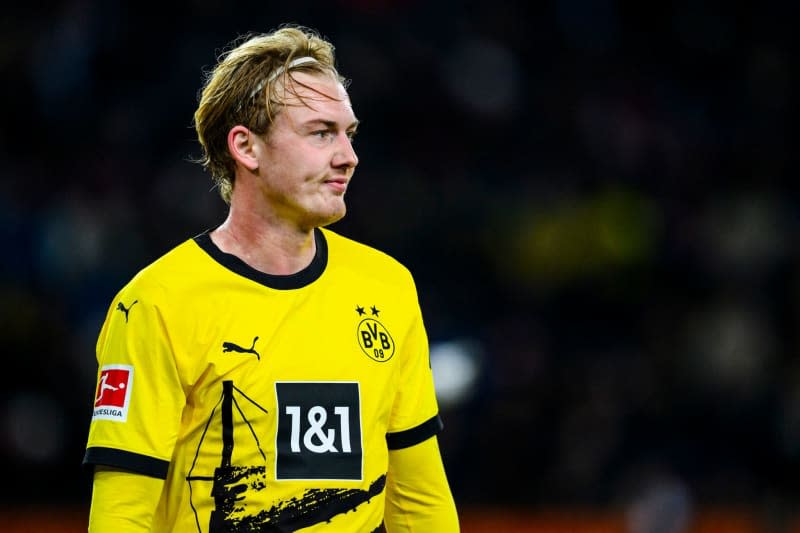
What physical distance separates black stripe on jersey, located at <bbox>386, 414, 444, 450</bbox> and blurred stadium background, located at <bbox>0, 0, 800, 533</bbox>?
3579 mm

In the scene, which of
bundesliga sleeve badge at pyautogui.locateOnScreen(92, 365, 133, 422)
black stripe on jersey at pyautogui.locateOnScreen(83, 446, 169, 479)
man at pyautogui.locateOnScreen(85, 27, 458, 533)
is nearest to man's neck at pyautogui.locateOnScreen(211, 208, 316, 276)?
man at pyautogui.locateOnScreen(85, 27, 458, 533)

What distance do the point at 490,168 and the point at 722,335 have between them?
1.96 m

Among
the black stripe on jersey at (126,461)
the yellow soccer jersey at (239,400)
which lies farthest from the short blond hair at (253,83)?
the black stripe on jersey at (126,461)

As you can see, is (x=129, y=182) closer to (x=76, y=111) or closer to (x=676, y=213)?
(x=76, y=111)

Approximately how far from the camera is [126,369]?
2.89 m

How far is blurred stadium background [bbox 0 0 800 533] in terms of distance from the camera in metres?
7.46

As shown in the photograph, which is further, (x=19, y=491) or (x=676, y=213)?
(x=676, y=213)

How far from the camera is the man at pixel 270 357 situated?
2893 mm

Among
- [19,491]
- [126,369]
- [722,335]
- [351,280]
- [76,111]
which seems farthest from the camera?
[76,111]

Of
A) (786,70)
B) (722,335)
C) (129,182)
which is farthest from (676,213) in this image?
(129,182)

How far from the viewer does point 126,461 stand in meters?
2.85

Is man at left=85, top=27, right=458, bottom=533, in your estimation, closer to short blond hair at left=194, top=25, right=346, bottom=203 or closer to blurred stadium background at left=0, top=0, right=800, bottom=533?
short blond hair at left=194, top=25, right=346, bottom=203

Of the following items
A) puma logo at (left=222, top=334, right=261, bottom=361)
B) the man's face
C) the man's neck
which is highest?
the man's face

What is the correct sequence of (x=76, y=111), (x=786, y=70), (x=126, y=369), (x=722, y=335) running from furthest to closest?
(x=786, y=70)
(x=76, y=111)
(x=722, y=335)
(x=126, y=369)
